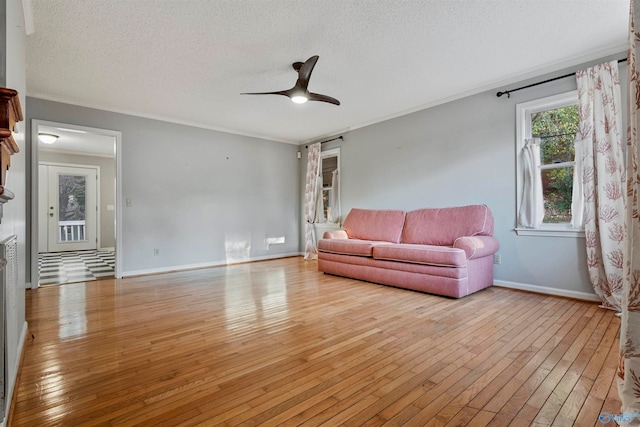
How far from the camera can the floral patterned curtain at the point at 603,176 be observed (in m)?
2.91

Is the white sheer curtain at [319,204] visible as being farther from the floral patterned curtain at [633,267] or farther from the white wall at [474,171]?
the floral patterned curtain at [633,267]

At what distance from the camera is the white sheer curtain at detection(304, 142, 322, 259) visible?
6.47 metres

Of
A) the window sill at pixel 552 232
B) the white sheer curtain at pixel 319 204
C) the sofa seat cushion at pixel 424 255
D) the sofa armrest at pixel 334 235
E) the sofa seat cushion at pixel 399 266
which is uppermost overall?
the white sheer curtain at pixel 319 204

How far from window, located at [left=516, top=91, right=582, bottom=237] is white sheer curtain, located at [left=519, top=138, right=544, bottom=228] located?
1cm

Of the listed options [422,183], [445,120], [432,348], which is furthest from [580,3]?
[432,348]

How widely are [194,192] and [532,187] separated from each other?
5.07 meters

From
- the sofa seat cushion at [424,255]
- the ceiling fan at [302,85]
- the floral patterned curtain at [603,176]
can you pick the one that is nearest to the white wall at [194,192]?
the ceiling fan at [302,85]

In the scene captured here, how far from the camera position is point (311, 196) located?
21.3ft

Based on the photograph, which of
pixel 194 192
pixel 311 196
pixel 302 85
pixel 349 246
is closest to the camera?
pixel 302 85

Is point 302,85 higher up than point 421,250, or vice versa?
point 302,85

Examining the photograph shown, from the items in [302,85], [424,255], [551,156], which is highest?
[302,85]

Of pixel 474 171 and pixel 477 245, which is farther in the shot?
pixel 474 171

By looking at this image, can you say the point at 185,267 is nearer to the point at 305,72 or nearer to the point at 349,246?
the point at 349,246

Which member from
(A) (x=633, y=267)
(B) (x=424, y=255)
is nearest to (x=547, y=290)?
(B) (x=424, y=255)
